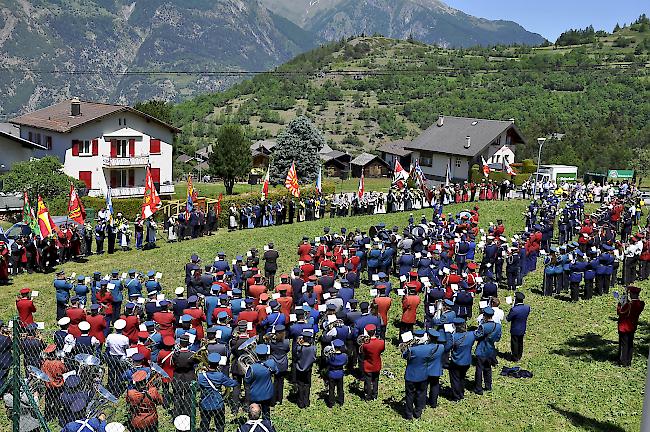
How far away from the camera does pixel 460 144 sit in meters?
60.6

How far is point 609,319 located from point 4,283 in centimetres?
1870

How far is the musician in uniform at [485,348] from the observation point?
13.7 metres

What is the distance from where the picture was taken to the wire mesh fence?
10.3 m

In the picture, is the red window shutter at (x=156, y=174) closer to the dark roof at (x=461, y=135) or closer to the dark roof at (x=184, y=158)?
the dark roof at (x=461, y=135)

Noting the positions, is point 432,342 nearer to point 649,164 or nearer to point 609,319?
point 609,319

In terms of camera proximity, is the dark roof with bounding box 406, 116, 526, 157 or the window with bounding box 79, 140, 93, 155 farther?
the dark roof with bounding box 406, 116, 526, 157

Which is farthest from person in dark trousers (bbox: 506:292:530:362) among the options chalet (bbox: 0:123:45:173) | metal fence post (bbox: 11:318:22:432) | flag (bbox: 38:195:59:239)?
chalet (bbox: 0:123:45:173)

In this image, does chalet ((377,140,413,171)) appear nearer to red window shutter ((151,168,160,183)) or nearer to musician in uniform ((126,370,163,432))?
red window shutter ((151,168,160,183))

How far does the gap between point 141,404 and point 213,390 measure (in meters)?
1.11

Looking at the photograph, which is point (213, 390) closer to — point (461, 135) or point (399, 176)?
point (399, 176)

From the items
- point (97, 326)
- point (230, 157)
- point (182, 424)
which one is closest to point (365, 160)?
point (230, 157)

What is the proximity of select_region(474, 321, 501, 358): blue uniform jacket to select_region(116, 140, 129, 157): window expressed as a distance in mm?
43478

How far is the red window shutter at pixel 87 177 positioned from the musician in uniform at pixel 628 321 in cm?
4262

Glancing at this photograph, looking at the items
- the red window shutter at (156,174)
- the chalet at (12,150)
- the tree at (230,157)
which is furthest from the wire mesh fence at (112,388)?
the tree at (230,157)
